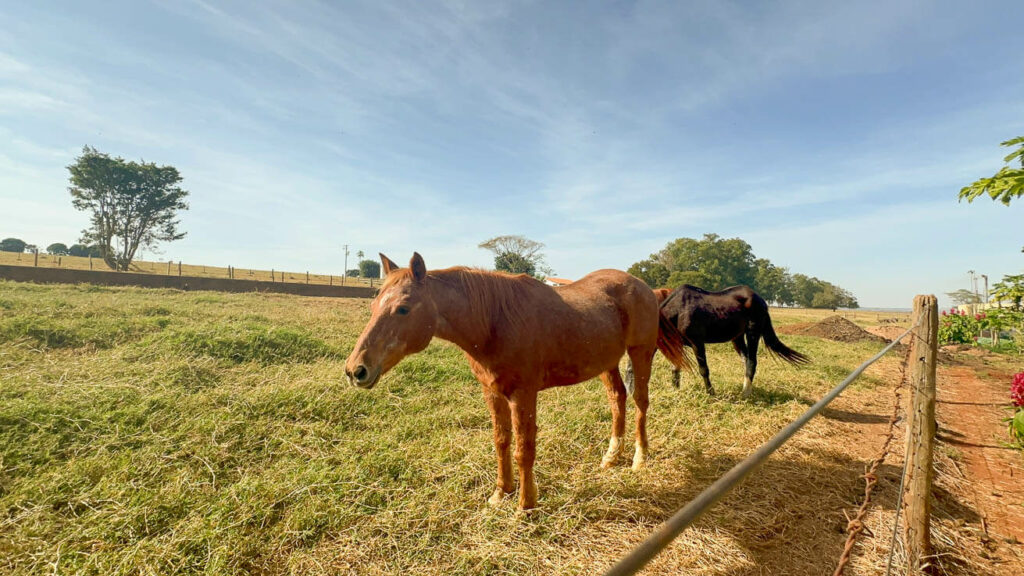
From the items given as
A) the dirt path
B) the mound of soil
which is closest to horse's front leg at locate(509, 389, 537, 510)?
the dirt path

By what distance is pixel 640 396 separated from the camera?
13.0 feet

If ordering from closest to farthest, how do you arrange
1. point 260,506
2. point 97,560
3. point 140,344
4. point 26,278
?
point 97,560, point 260,506, point 140,344, point 26,278

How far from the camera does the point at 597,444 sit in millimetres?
4172

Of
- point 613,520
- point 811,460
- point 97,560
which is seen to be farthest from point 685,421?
point 97,560

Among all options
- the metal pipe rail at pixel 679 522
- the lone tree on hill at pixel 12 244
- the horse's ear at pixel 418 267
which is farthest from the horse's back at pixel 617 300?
the lone tree on hill at pixel 12 244

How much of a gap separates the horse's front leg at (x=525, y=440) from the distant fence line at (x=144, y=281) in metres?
24.9

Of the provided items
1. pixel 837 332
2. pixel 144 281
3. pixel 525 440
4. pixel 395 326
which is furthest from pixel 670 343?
pixel 144 281

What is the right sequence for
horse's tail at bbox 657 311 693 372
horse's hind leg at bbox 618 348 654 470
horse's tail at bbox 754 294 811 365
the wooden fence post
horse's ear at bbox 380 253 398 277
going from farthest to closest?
horse's tail at bbox 754 294 811 365
horse's tail at bbox 657 311 693 372
horse's hind leg at bbox 618 348 654 470
horse's ear at bbox 380 253 398 277
the wooden fence post

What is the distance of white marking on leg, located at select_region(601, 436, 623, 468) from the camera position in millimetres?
3723

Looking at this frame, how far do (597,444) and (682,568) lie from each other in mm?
1705

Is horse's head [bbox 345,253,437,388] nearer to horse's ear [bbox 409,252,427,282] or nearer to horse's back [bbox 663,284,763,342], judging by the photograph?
horse's ear [bbox 409,252,427,282]

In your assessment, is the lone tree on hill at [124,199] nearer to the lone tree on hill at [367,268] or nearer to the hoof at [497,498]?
the lone tree on hill at [367,268]

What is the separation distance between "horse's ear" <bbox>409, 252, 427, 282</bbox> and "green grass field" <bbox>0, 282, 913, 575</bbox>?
5.98 ft

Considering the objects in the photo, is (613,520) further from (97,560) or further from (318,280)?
(318,280)
